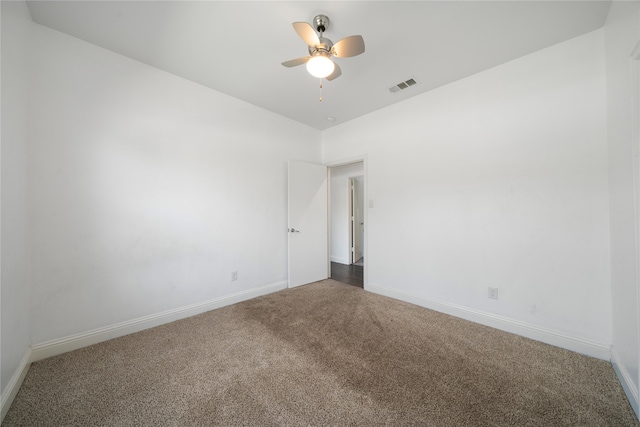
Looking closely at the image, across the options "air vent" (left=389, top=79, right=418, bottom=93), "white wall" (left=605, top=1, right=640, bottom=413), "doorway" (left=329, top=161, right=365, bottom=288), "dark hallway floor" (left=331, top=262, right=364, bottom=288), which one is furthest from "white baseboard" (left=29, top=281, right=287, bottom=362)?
"white wall" (left=605, top=1, right=640, bottom=413)

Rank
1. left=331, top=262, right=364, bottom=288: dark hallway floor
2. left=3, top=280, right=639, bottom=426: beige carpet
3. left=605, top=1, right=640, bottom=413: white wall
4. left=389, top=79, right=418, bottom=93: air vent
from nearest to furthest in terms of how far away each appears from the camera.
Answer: left=3, top=280, right=639, bottom=426: beige carpet < left=605, top=1, right=640, bottom=413: white wall < left=389, top=79, right=418, bottom=93: air vent < left=331, top=262, right=364, bottom=288: dark hallway floor

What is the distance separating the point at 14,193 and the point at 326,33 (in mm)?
2635

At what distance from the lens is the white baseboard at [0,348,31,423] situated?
1304 millimetres

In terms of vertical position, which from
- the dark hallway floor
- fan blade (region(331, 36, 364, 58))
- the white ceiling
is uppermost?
the white ceiling

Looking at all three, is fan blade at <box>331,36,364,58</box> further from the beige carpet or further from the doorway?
the doorway

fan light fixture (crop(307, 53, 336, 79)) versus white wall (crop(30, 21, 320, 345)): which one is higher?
fan light fixture (crop(307, 53, 336, 79))

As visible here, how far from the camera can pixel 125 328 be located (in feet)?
7.06

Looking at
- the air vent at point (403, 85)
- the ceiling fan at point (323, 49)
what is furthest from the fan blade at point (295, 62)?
the air vent at point (403, 85)

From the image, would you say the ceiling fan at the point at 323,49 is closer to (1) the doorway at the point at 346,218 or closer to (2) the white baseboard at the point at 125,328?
(2) the white baseboard at the point at 125,328

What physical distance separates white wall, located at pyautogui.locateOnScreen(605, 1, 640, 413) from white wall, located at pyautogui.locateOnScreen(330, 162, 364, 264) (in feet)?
12.1

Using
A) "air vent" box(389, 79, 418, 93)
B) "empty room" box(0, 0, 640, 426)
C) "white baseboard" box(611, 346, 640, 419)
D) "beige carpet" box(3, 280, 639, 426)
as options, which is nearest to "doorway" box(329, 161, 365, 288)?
"empty room" box(0, 0, 640, 426)

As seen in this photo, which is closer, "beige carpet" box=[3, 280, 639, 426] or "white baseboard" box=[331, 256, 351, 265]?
"beige carpet" box=[3, 280, 639, 426]

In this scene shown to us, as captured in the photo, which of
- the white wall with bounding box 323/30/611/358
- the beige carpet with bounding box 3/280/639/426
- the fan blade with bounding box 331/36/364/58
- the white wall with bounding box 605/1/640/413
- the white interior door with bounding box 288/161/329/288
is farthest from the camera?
the white interior door with bounding box 288/161/329/288

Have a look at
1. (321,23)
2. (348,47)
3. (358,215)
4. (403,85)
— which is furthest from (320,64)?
(358,215)
